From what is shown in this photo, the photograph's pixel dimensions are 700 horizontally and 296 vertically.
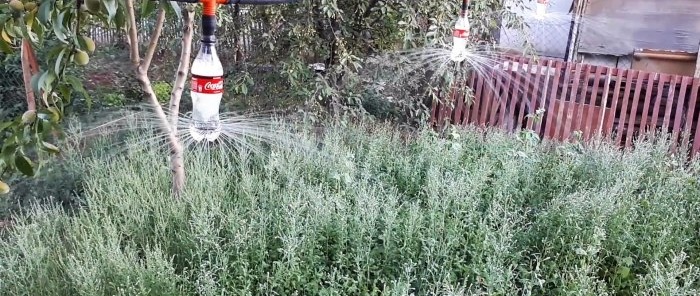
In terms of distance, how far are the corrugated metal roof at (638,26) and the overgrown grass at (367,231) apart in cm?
337

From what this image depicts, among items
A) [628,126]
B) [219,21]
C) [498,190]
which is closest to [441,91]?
[628,126]

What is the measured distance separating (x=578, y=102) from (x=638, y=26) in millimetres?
1856

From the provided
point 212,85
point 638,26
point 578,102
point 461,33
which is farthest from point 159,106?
point 638,26

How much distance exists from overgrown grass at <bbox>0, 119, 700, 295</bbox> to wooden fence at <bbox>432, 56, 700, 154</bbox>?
5.17 feet

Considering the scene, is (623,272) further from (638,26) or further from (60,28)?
(638,26)

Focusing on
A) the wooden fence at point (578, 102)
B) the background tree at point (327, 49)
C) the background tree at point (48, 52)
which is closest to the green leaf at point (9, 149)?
the background tree at point (48, 52)

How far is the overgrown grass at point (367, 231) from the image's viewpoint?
1649 millimetres

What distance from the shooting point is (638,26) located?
5633mm

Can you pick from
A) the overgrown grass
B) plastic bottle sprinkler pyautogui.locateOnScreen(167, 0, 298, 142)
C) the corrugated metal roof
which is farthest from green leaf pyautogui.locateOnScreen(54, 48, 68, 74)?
the corrugated metal roof

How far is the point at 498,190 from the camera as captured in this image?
2295mm

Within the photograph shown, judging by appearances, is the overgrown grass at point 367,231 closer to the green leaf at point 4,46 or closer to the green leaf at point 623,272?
the green leaf at point 623,272

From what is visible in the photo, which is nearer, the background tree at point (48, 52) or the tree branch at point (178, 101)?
the background tree at point (48, 52)

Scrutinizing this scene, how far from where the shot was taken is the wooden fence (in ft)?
13.3

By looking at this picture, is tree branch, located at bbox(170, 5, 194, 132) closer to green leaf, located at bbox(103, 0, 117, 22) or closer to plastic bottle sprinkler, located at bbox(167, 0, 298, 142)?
plastic bottle sprinkler, located at bbox(167, 0, 298, 142)
